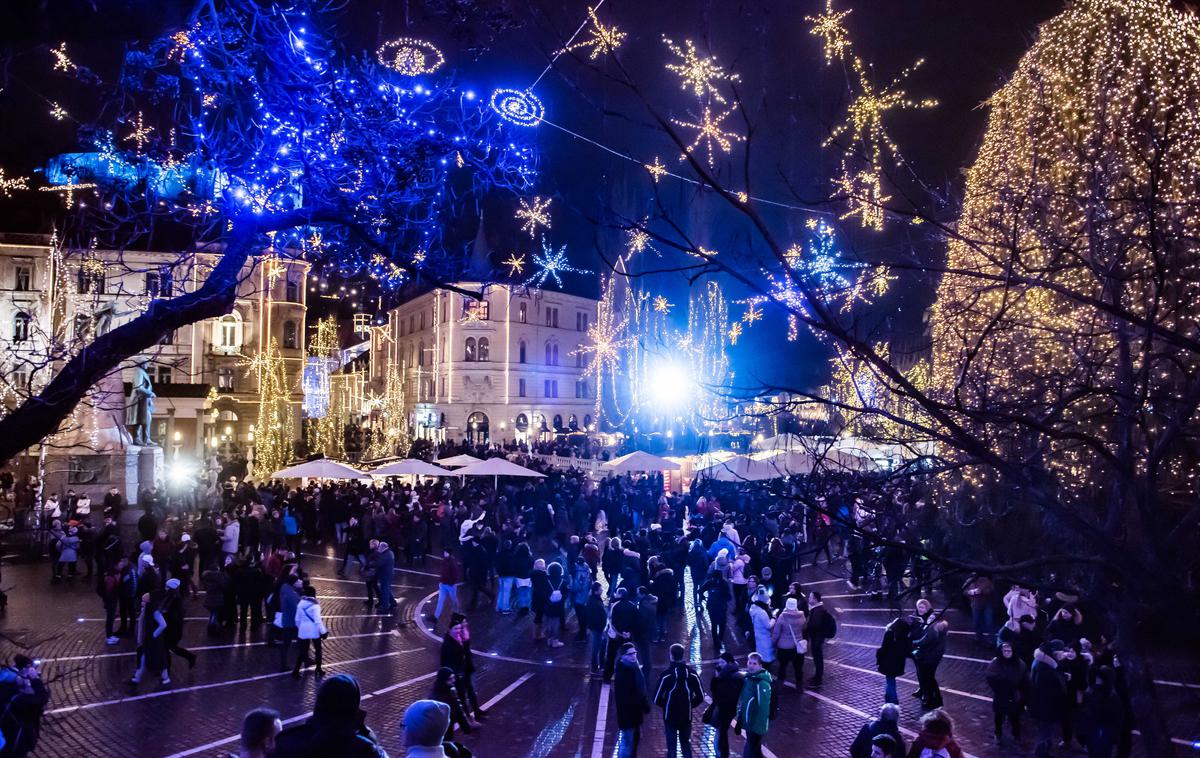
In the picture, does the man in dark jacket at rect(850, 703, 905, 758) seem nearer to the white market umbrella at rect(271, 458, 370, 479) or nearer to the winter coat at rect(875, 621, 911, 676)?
the winter coat at rect(875, 621, 911, 676)

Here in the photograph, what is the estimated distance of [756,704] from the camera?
8.43 m

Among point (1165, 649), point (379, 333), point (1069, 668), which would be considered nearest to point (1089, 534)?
point (1069, 668)

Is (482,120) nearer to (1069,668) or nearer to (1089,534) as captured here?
(1089,534)

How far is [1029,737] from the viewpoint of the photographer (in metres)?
9.82

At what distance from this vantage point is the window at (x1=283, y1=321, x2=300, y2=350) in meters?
50.1

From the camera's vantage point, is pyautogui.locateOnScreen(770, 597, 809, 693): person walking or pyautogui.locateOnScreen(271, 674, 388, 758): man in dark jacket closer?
pyautogui.locateOnScreen(271, 674, 388, 758): man in dark jacket

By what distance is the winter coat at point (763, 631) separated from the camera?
11.5m

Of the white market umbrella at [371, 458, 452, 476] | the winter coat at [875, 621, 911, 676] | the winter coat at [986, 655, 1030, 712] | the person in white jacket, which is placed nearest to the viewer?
the winter coat at [986, 655, 1030, 712]

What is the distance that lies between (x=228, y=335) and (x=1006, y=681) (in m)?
46.0

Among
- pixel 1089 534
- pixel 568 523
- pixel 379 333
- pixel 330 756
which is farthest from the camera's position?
pixel 379 333

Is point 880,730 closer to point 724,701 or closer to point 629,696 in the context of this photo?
point 724,701

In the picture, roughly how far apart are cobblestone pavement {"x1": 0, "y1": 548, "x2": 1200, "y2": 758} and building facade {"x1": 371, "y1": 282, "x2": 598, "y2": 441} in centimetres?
4010

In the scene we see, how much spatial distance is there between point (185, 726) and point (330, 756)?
7.51 metres

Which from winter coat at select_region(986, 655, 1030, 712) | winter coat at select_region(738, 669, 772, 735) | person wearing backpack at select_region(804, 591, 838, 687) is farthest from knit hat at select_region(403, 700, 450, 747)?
person wearing backpack at select_region(804, 591, 838, 687)
